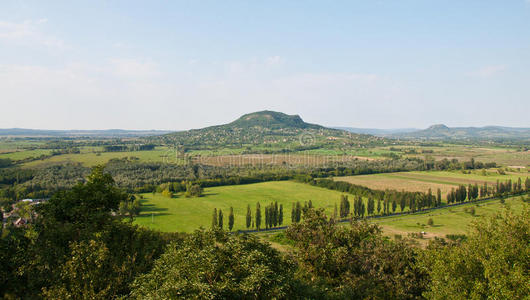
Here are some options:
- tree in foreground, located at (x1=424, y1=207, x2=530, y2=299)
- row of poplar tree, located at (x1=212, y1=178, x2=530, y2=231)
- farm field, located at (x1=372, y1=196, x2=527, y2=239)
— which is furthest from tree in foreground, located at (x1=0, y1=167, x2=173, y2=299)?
farm field, located at (x1=372, y1=196, x2=527, y2=239)

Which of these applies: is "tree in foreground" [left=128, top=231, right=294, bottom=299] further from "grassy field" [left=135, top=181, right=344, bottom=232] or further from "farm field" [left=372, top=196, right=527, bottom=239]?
"farm field" [left=372, top=196, right=527, bottom=239]

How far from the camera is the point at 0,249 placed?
766 inches

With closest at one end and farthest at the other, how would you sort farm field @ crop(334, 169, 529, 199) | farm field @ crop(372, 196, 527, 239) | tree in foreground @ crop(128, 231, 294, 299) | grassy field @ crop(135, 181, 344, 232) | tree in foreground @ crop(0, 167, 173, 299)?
tree in foreground @ crop(128, 231, 294, 299)
tree in foreground @ crop(0, 167, 173, 299)
farm field @ crop(372, 196, 527, 239)
grassy field @ crop(135, 181, 344, 232)
farm field @ crop(334, 169, 529, 199)

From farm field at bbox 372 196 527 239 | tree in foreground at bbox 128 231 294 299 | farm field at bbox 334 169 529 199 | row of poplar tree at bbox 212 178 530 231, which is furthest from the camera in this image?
farm field at bbox 334 169 529 199

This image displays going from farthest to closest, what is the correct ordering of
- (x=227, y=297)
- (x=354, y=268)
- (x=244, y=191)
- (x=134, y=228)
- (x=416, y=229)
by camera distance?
(x=244, y=191)
(x=416, y=229)
(x=134, y=228)
(x=354, y=268)
(x=227, y=297)

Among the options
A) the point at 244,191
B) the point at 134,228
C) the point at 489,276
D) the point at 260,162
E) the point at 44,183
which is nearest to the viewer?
the point at 489,276

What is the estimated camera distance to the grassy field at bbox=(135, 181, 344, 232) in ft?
265

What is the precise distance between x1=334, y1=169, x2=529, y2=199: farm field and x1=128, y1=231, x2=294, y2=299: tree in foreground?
113 meters

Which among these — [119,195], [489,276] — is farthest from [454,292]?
[119,195]

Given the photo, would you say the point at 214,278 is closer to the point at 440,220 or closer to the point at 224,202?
the point at 440,220

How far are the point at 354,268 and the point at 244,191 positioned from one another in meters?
97.0

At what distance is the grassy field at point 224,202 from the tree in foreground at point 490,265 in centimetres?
5519

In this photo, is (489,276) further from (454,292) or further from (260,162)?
(260,162)

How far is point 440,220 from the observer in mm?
80000
